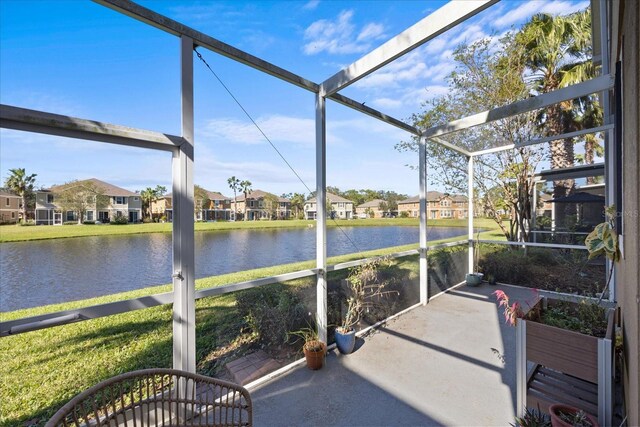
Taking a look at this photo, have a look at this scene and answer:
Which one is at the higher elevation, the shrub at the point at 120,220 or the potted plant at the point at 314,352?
the shrub at the point at 120,220

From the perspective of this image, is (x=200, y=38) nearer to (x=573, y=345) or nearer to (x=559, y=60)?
(x=573, y=345)

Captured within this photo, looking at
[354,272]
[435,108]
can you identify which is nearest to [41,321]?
[354,272]

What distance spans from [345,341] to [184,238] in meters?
2.11

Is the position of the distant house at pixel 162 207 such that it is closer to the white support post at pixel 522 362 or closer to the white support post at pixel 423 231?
the white support post at pixel 522 362

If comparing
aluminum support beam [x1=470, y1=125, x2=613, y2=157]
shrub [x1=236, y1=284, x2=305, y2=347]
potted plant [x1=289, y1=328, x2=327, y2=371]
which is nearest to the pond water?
shrub [x1=236, y1=284, x2=305, y2=347]

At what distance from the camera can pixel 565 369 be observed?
1759 millimetres

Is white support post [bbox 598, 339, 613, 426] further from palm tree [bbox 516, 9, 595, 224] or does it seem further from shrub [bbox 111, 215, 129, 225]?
palm tree [bbox 516, 9, 595, 224]

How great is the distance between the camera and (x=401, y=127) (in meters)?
4.21

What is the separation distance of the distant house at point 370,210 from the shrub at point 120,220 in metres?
3.42

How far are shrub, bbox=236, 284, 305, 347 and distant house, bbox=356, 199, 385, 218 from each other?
220cm

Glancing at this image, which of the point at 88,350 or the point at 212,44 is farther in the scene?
the point at 212,44

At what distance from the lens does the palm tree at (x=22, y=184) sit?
155cm

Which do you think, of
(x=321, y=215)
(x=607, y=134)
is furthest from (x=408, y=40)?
(x=607, y=134)

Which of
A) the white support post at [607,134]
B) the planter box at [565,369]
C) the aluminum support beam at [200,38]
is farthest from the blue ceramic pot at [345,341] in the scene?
the white support post at [607,134]
